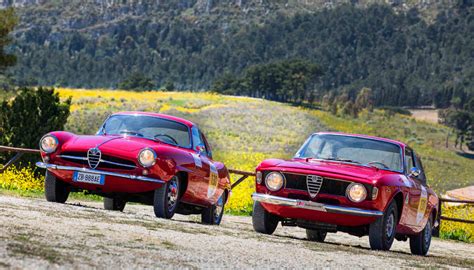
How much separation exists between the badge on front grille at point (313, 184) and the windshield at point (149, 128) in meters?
2.69

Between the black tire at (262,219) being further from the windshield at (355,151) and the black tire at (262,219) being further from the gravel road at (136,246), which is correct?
the gravel road at (136,246)

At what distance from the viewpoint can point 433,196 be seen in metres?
15.2

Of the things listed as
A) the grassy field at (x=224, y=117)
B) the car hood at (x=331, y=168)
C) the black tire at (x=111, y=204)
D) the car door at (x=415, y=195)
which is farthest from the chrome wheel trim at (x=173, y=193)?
the grassy field at (x=224, y=117)

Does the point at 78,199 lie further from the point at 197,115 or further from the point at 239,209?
the point at 197,115

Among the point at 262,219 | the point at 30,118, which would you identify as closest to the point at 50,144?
the point at 262,219

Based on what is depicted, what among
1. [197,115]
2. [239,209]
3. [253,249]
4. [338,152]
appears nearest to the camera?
[253,249]

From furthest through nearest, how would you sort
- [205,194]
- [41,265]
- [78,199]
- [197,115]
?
[197,115] < [78,199] < [205,194] < [41,265]

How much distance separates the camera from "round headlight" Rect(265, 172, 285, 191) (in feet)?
42.3

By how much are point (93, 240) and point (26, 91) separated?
70.3 feet

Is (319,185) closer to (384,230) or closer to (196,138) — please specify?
(384,230)

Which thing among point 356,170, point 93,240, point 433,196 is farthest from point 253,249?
point 433,196

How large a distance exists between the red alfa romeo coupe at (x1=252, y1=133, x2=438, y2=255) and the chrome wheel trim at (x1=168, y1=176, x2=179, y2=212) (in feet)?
3.80

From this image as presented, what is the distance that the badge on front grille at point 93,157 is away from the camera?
13336mm

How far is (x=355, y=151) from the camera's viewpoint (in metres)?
14.0
